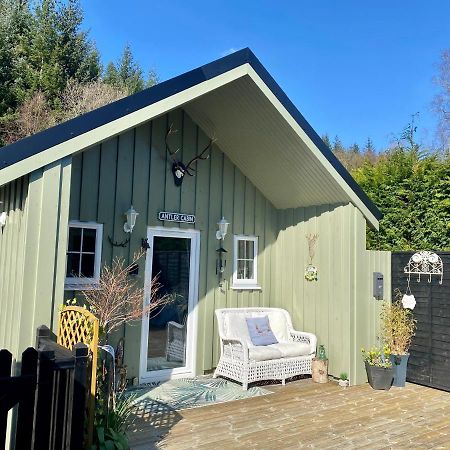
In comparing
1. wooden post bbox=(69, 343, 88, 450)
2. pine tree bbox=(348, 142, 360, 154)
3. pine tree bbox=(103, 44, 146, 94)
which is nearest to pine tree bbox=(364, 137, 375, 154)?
pine tree bbox=(348, 142, 360, 154)

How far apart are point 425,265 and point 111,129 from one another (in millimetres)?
4502

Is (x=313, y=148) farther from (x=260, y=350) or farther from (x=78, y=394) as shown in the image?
(x=78, y=394)

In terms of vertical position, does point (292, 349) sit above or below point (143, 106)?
below

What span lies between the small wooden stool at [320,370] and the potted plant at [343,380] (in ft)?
0.65

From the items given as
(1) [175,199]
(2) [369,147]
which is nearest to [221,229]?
(1) [175,199]

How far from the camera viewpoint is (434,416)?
Result: 480 centimetres

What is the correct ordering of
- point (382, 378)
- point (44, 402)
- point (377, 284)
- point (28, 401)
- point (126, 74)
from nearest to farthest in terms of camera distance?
1. point (28, 401)
2. point (44, 402)
3. point (382, 378)
4. point (377, 284)
5. point (126, 74)

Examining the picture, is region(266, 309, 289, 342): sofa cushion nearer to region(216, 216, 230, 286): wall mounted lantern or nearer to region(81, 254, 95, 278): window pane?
region(216, 216, 230, 286): wall mounted lantern

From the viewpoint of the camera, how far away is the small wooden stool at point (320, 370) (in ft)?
20.0

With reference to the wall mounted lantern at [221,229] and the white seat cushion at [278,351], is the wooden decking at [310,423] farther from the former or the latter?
the wall mounted lantern at [221,229]

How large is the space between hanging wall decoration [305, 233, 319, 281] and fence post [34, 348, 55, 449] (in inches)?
184

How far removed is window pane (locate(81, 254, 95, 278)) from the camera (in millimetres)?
5320

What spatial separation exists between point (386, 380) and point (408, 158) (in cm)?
394

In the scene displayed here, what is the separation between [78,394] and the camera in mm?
2760
